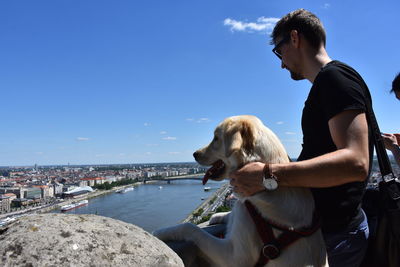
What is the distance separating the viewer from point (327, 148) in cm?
144

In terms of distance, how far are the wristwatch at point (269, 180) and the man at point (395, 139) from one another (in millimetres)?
1413

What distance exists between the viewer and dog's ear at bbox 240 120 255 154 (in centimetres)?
161

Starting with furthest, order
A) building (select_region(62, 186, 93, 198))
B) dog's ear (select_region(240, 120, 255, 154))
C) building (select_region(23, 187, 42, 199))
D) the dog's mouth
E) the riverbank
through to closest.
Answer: building (select_region(23, 187, 42, 199)) → building (select_region(62, 186, 93, 198)) → the riverbank → the dog's mouth → dog's ear (select_region(240, 120, 255, 154))

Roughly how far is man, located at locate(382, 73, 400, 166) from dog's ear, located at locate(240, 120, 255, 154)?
4.09 ft

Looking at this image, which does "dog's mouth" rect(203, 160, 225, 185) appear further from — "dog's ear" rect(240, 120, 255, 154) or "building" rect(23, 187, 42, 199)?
"building" rect(23, 187, 42, 199)

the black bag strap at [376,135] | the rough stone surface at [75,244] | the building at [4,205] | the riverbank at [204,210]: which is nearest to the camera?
the rough stone surface at [75,244]

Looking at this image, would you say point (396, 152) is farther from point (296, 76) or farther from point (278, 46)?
point (278, 46)

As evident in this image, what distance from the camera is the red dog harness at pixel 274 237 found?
4.67 feet

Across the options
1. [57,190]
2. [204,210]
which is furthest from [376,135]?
[57,190]

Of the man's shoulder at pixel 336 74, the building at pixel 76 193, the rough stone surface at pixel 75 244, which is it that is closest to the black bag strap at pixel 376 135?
the man's shoulder at pixel 336 74

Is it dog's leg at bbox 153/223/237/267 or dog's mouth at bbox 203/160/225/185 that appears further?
dog's mouth at bbox 203/160/225/185

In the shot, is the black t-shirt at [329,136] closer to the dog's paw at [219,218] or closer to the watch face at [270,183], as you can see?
the watch face at [270,183]

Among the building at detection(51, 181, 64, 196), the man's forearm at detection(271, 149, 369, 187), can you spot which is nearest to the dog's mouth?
the man's forearm at detection(271, 149, 369, 187)

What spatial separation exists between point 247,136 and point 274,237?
488 mm
